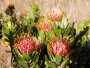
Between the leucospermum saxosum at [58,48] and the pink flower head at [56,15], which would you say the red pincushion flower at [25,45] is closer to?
the leucospermum saxosum at [58,48]

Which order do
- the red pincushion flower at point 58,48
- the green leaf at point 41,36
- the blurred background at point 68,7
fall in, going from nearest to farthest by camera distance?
the red pincushion flower at point 58,48 < the green leaf at point 41,36 < the blurred background at point 68,7

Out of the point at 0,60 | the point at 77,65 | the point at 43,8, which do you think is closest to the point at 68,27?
the point at 77,65

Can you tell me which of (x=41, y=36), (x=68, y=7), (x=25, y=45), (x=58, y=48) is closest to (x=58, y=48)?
(x=58, y=48)

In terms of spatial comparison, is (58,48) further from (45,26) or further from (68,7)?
(68,7)

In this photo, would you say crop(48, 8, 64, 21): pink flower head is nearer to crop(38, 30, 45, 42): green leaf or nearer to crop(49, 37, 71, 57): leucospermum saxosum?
crop(38, 30, 45, 42): green leaf

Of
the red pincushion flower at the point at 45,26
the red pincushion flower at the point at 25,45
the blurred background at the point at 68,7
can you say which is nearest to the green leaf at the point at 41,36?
the red pincushion flower at the point at 45,26

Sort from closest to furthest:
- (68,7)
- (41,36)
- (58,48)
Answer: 1. (58,48)
2. (41,36)
3. (68,7)

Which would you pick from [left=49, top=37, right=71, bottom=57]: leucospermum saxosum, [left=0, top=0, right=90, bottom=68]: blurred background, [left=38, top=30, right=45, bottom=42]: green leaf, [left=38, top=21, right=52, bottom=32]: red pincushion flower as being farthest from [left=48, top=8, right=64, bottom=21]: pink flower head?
[left=0, top=0, right=90, bottom=68]: blurred background

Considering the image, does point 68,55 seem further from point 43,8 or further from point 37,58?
point 43,8

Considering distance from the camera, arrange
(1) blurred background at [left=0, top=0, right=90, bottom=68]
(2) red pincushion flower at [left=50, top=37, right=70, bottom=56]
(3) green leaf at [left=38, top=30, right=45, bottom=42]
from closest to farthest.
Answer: (2) red pincushion flower at [left=50, top=37, right=70, bottom=56] < (3) green leaf at [left=38, top=30, right=45, bottom=42] < (1) blurred background at [left=0, top=0, right=90, bottom=68]

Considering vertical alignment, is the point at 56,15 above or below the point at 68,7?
above

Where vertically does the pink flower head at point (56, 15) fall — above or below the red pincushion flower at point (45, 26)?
above
